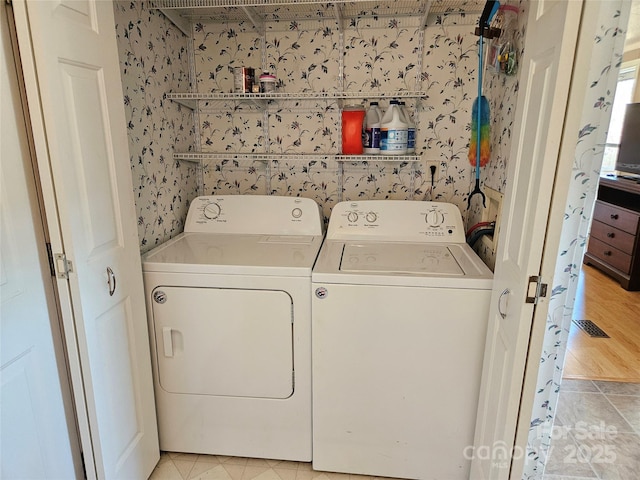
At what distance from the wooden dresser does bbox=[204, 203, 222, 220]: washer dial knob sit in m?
3.54

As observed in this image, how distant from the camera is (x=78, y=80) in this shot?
1203 mm

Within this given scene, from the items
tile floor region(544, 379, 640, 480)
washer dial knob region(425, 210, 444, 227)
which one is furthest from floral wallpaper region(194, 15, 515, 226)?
tile floor region(544, 379, 640, 480)

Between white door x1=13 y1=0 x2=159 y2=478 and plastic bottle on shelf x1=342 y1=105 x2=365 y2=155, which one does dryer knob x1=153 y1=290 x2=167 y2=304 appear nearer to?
white door x1=13 y1=0 x2=159 y2=478

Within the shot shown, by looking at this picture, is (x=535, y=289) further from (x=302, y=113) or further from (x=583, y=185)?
(x=302, y=113)

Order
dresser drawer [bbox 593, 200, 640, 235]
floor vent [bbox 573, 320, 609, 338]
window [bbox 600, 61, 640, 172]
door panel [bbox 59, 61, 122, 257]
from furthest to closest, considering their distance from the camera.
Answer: window [bbox 600, 61, 640, 172] < dresser drawer [bbox 593, 200, 640, 235] < floor vent [bbox 573, 320, 609, 338] < door panel [bbox 59, 61, 122, 257]

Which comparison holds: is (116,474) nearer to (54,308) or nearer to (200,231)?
(54,308)

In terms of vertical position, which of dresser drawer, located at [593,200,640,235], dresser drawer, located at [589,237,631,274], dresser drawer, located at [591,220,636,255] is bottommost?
dresser drawer, located at [589,237,631,274]

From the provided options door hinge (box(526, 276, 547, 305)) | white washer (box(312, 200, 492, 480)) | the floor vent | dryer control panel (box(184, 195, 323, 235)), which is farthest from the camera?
the floor vent

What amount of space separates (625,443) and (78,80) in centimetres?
263

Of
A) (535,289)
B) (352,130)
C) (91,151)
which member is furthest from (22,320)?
(352,130)

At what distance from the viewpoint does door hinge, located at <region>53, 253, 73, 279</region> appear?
1.19 meters

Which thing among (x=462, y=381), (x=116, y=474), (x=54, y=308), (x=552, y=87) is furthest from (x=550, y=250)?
(x=116, y=474)

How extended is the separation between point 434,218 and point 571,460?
1230mm

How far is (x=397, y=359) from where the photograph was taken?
1611 millimetres
